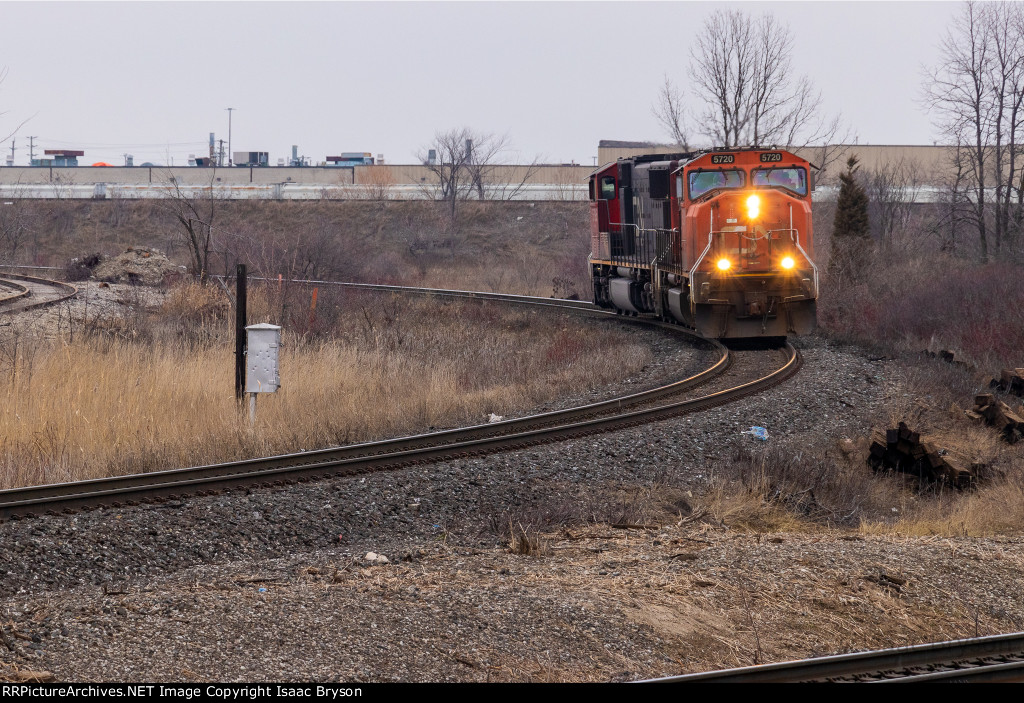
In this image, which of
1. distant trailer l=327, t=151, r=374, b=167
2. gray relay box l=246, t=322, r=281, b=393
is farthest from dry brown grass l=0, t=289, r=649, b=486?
distant trailer l=327, t=151, r=374, b=167

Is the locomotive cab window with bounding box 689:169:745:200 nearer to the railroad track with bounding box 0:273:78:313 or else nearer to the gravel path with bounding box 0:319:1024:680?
the gravel path with bounding box 0:319:1024:680

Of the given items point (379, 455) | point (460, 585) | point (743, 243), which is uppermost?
point (743, 243)

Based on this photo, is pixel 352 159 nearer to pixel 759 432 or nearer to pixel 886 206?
pixel 886 206

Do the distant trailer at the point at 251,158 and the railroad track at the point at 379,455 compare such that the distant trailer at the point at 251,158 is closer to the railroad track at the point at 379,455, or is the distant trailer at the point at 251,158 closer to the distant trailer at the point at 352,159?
the distant trailer at the point at 352,159

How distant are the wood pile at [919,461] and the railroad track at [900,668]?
5.72 meters

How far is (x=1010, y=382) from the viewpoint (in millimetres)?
14641

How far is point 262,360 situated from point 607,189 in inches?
493

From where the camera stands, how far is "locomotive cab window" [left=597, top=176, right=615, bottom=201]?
21359mm

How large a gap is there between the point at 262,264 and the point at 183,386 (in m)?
19.9

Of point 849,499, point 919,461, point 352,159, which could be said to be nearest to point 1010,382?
point 919,461

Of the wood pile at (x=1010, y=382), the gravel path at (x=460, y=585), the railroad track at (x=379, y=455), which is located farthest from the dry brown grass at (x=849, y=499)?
the wood pile at (x=1010, y=382)
